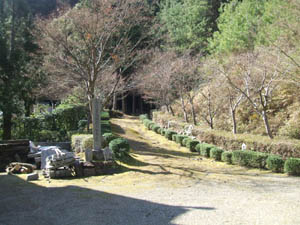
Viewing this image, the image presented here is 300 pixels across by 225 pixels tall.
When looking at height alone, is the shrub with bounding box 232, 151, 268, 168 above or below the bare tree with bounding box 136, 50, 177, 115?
below

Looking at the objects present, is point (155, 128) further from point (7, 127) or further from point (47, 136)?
point (7, 127)

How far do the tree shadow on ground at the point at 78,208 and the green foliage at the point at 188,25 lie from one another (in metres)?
21.2

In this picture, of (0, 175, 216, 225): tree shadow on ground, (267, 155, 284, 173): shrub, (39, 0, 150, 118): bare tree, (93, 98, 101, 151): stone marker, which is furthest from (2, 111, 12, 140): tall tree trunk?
(267, 155, 284, 173): shrub

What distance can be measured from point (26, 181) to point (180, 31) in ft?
74.4

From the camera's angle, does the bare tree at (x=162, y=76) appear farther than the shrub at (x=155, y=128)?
No

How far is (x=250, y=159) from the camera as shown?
32.4 feet

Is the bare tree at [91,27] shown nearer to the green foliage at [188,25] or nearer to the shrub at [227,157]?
the shrub at [227,157]

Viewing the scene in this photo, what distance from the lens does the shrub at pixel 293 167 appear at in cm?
864

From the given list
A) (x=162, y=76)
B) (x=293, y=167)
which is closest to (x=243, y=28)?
(x=162, y=76)

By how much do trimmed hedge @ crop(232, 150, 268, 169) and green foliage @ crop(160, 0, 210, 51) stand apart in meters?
17.1

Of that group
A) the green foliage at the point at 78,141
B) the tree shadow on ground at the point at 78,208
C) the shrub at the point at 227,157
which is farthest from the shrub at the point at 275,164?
the green foliage at the point at 78,141

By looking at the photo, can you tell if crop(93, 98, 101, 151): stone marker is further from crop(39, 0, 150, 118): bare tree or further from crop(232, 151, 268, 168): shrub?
crop(232, 151, 268, 168): shrub

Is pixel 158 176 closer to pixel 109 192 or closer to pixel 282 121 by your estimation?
pixel 109 192

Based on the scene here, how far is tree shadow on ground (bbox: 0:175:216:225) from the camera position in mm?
5027
